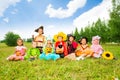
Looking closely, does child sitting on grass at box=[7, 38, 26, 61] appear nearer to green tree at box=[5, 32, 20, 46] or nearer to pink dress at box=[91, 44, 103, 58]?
pink dress at box=[91, 44, 103, 58]

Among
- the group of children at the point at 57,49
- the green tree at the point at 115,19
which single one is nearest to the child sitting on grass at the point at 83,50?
the group of children at the point at 57,49

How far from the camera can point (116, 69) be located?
9461 millimetres

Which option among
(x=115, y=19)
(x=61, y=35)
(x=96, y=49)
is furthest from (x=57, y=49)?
(x=115, y=19)

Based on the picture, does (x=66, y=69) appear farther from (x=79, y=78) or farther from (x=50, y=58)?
(x=50, y=58)

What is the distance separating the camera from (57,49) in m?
13.2

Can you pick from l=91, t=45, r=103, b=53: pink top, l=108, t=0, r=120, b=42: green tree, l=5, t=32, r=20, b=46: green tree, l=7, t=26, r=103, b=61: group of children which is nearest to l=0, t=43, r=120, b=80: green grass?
l=7, t=26, r=103, b=61: group of children

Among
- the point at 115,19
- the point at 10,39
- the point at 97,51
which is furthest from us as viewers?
the point at 10,39

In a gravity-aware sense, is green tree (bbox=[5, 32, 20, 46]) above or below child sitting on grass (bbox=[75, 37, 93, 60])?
above

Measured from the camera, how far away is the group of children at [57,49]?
12539 millimetres

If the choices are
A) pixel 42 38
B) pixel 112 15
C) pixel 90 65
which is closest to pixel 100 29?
pixel 112 15

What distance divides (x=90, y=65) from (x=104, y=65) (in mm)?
660

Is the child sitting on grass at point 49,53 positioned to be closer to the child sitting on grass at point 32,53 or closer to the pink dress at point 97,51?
the child sitting on grass at point 32,53

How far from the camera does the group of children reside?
41.1 feet

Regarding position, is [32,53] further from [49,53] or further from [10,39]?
[10,39]
